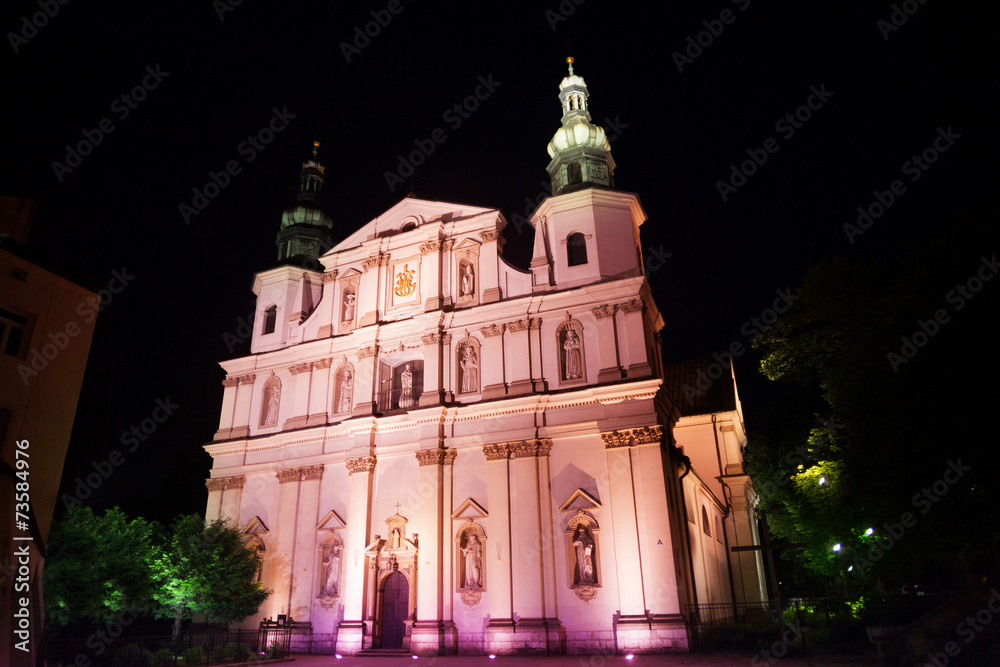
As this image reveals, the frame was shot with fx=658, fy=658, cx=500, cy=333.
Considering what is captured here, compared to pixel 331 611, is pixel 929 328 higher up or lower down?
higher up

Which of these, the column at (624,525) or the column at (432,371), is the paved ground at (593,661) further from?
the column at (432,371)

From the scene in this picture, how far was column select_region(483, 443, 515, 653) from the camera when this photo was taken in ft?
63.6

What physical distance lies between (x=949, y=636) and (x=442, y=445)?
1459cm

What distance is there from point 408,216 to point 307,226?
6.35 metres

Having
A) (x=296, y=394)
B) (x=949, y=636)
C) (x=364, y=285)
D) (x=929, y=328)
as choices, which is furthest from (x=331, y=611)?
(x=929, y=328)

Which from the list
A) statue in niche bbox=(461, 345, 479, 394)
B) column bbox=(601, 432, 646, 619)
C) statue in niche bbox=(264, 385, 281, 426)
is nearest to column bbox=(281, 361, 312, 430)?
statue in niche bbox=(264, 385, 281, 426)

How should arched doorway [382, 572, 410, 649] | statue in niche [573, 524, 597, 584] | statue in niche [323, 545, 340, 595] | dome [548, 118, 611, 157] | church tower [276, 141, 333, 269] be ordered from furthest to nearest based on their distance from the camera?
church tower [276, 141, 333, 269] → dome [548, 118, 611, 157] → statue in niche [323, 545, 340, 595] → arched doorway [382, 572, 410, 649] → statue in niche [573, 524, 597, 584]

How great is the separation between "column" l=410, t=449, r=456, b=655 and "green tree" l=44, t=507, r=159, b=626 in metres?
8.18

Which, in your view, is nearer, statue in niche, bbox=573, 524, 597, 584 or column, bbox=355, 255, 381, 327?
statue in niche, bbox=573, 524, 597, 584

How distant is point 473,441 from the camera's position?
2228cm

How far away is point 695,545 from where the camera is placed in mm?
23297

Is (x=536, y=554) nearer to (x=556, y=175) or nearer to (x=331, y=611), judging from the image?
(x=331, y=611)

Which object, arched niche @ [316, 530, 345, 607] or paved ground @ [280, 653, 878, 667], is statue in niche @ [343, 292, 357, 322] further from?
paved ground @ [280, 653, 878, 667]

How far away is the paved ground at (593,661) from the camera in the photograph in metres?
14.8
